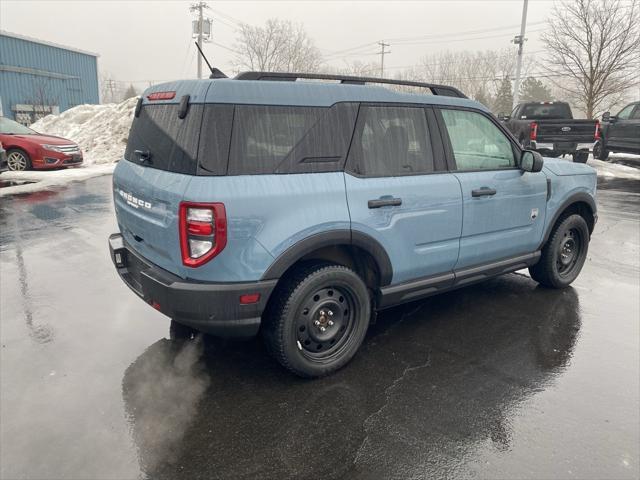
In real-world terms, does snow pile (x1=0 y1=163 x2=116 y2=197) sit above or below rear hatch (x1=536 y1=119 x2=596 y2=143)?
below

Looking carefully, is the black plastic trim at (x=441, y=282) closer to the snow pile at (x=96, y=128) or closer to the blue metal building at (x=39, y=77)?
the snow pile at (x=96, y=128)

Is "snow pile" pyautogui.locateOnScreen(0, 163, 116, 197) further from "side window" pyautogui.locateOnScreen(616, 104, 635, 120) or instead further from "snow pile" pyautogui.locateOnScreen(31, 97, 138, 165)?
"side window" pyautogui.locateOnScreen(616, 104, 635, 120)

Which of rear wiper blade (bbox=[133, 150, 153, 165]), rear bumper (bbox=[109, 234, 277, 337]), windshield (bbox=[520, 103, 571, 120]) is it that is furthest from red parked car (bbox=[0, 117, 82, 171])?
windshield (bbox=[520, 103, 571, 120])

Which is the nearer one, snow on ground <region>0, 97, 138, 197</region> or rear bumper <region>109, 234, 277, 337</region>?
rear bumper <region>109, 234, 277, 337</region>

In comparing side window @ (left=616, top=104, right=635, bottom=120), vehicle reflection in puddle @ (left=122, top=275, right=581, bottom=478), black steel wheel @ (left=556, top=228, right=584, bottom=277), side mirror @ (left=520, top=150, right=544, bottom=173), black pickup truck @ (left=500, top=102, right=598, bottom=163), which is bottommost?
vehicle reflection in puddle @ (left=122, top=275, right=581, bottom=478)

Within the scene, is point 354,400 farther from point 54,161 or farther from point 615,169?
point 615,169

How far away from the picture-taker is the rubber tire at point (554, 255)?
4.81 m

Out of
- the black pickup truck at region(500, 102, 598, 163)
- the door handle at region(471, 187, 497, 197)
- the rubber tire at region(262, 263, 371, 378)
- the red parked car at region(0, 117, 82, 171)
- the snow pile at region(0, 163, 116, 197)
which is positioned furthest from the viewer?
the black pickup truck at region(500, 102, 598, 163)

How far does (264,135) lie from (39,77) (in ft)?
128

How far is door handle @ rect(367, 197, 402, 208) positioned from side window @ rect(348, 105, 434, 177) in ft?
0.59

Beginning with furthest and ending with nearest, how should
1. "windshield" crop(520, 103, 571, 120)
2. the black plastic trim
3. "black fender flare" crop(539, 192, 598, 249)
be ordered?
"windshield" crop(520, 103, 571, 120)
"black fender flare" crop(539, 192, 598, 249)
the black plastic trim

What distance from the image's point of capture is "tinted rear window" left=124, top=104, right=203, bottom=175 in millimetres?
2822

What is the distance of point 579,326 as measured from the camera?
421 centimetres

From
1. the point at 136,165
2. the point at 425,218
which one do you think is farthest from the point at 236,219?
the point at 425,218
